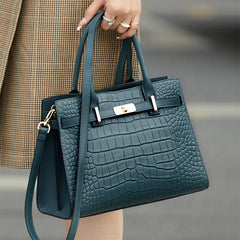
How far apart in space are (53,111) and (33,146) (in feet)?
0.58

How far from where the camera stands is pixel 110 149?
4.52 feet

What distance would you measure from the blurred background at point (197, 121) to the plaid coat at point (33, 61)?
1.17 meters

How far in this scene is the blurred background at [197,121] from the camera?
2.70m

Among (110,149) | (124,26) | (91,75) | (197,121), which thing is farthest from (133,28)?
(197,121)

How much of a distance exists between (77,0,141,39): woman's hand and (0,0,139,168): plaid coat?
60 mm

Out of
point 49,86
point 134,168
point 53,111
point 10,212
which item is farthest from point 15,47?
point 10,212

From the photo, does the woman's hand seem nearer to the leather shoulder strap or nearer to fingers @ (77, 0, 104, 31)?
fingers @ (77, 0, 104, 31)

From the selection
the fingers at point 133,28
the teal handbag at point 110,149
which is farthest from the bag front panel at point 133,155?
the fingers at point 133,28

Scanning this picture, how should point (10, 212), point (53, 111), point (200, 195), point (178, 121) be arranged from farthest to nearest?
point (200, 195)
point (10, 212)
point (178, 121)
point (53, 111)

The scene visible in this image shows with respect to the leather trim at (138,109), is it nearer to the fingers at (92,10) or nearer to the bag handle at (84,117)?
the bag handle at (84,117)

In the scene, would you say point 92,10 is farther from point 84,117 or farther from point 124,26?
point 84,117

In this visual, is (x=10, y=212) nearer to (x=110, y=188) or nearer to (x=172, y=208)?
(x=172, y=208)

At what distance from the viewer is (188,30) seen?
8.20 m

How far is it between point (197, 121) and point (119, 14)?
3067 mm
